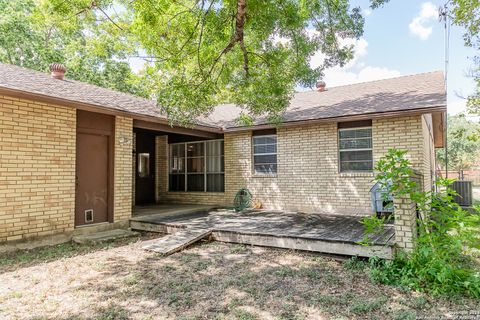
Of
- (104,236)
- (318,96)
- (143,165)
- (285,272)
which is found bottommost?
(285,272)

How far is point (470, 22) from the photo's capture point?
10.0 m

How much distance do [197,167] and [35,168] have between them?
5.83 meters

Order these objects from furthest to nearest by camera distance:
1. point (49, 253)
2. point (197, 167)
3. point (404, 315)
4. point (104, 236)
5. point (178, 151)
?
point (178, 151)
point (197, 167)
point (104, 236)
point (49, 253)
point (404, 315)

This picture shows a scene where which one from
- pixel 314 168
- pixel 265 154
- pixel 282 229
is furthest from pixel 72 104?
pixel 314 168

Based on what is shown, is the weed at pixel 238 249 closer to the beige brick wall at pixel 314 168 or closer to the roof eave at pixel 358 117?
the beige brick wall at pixel 314 168

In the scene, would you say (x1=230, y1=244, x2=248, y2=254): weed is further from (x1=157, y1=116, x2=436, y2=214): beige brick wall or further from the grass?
(x1=157, y1=116, x2=436, y2=214): beige brick wall

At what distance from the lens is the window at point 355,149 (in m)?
8.00

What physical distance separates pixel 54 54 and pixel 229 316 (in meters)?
22.2

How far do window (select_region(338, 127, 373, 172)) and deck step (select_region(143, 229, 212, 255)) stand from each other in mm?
4521

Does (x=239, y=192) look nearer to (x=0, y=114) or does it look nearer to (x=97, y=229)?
(x=97, y=229)

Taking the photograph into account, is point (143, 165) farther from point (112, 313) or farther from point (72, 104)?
point (112, 313)

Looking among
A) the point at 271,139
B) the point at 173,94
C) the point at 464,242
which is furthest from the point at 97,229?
the point at 464,242

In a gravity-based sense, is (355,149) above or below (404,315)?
above

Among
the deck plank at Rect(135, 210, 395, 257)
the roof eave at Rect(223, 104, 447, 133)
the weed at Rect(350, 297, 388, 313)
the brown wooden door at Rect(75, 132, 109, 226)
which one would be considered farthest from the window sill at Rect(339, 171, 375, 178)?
the brown wooden door at Rect(75, 132, 109, 226)
